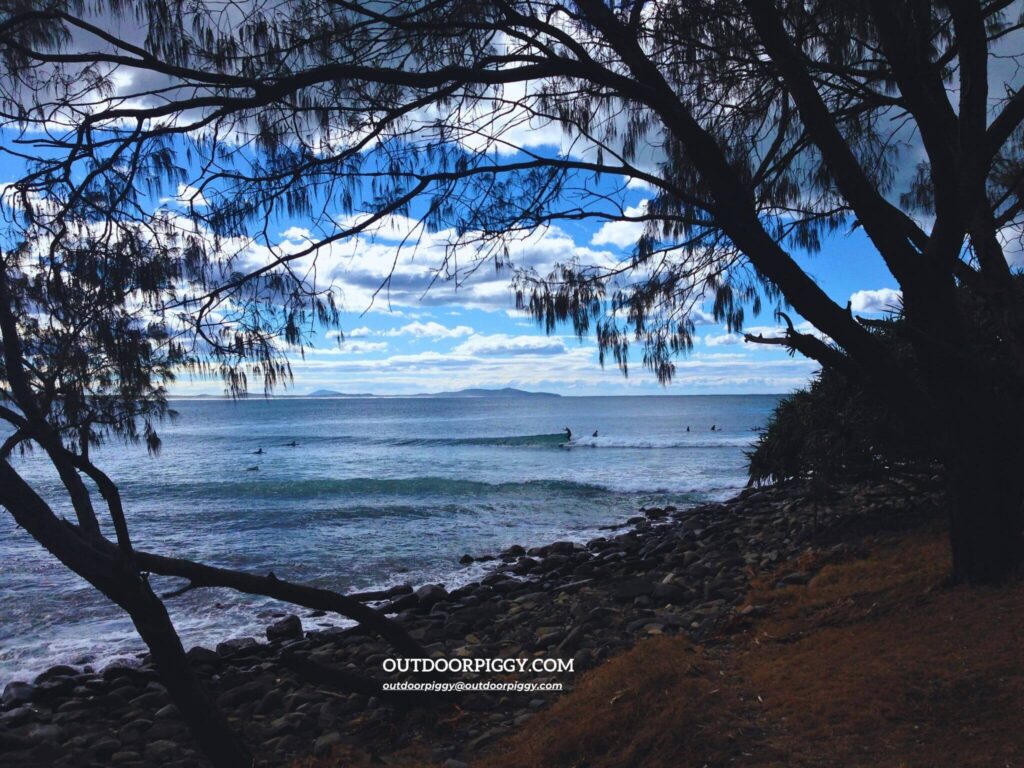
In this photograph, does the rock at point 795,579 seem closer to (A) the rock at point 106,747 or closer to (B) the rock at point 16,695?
(A) the rock at point 106,747

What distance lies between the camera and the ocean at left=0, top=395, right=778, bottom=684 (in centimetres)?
906

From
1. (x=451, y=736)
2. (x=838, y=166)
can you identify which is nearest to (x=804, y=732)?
(x=451, y=736)

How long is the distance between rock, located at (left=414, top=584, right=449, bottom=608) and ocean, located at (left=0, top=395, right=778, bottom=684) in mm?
1128

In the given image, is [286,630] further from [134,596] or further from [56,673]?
[134,596]

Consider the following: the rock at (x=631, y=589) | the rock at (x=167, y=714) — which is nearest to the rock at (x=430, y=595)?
the rock at (x=631, y=589)

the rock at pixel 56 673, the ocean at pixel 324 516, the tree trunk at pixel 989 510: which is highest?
the tree trunk at pixel 989 510

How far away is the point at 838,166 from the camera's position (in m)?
4.27

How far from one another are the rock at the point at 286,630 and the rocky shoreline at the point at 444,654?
0.03 m

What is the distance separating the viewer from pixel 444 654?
19.9ft

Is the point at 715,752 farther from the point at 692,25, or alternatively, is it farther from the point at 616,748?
the point at 692,25

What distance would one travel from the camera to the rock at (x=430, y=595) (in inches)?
338

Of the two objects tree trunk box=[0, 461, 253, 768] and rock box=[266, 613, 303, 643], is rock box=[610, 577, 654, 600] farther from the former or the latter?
tree trunk box=[0, 461, 253, 768]

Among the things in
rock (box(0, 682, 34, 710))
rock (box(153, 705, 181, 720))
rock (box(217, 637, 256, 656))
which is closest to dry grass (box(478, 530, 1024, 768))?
rock (box(153, 705, 181, 720))

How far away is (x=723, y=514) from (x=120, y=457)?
1519 inches
